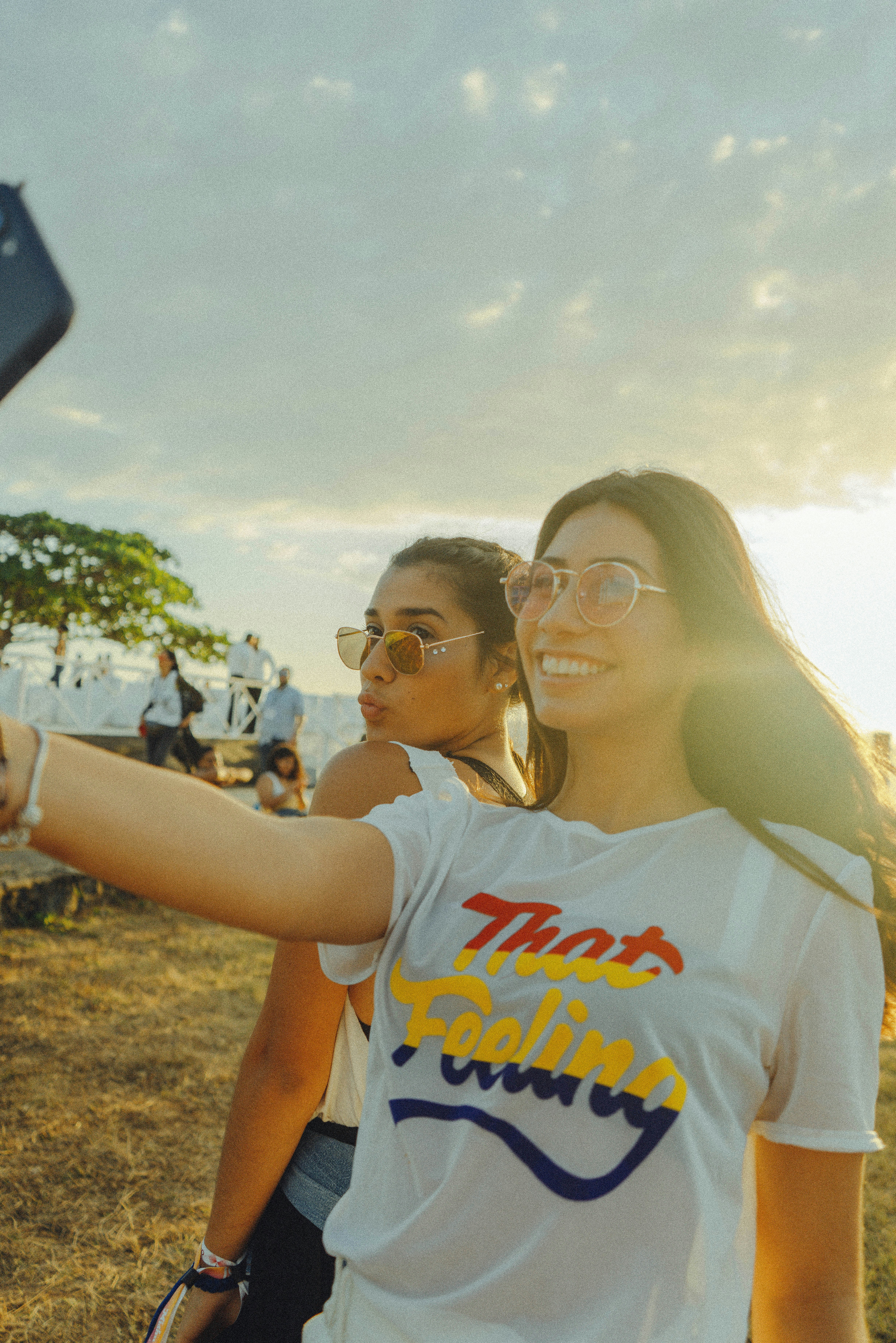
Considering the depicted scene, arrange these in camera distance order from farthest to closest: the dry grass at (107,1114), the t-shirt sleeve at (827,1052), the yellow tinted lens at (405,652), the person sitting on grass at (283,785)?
the person sitting on grass at (283,785) < the dry grass at (107,1114) < the yellow tinted lens at (405,652) < the t-shirt sleeve at (827,1052)

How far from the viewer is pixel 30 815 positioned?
94 centimetres

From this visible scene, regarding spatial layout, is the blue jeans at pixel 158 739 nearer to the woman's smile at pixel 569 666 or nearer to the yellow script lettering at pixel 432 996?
the woman's smile at pixel 569 666

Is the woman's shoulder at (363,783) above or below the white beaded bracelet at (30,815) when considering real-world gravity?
above

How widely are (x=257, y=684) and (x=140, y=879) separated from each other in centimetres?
1788

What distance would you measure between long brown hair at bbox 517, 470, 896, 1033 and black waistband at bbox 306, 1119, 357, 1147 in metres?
0.66

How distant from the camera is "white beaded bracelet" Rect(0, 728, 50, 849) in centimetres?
94

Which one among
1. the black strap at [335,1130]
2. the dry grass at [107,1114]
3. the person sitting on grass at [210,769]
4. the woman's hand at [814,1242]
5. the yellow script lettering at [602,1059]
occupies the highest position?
the person sitting on grass at [210,769]

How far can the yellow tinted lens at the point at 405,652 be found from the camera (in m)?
1.97

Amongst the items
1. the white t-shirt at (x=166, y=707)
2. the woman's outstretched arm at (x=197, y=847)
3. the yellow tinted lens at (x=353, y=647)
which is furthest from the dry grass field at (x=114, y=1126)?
the white t-shirt at (x=166, y=707)

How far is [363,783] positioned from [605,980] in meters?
0.59

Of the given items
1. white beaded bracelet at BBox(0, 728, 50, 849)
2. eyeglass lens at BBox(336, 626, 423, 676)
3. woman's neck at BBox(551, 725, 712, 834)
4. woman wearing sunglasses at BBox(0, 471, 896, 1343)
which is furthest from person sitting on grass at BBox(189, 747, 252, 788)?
white beaded bracelet at BBox(0, 728, 50, 849)

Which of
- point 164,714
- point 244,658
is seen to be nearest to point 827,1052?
point 164,714

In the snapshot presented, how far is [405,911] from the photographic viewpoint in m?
1.35

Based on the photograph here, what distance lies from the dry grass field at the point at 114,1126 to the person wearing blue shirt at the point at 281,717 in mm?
4048
